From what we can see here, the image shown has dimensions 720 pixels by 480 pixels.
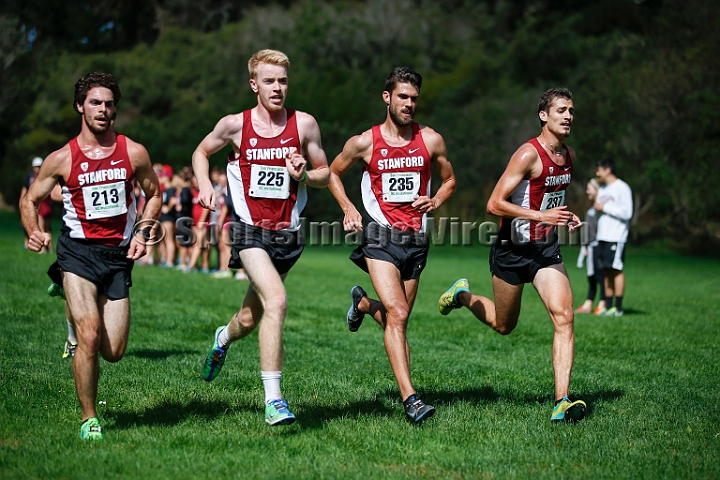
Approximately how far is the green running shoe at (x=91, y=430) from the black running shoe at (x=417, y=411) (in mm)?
2228

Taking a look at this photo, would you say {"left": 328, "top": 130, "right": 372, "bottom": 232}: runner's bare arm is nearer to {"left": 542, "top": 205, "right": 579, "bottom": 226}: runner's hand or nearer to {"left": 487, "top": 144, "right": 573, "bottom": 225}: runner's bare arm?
{"left": 487, "top": 144, "right": 573, "bottom": 225}: runner's bare arm

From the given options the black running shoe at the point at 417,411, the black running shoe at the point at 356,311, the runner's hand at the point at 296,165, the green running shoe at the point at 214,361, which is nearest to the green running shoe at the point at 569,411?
the black running shoe at the point at 417,411

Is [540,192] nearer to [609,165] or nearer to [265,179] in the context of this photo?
[265,179]

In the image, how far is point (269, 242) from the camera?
21.4ft

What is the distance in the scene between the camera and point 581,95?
3544 cm

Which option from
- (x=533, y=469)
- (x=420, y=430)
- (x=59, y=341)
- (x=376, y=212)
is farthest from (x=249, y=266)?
(x=59, y=341)

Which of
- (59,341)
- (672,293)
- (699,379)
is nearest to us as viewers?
(699,379)

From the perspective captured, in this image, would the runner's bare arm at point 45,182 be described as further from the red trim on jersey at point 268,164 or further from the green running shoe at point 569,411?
the green running shoe at point 569,411

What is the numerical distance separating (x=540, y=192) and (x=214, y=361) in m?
3.15

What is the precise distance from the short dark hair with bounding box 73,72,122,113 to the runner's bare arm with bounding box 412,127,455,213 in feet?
8.23

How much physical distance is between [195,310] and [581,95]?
2635 cm

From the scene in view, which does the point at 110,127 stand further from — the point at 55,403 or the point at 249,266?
the point at 55,403

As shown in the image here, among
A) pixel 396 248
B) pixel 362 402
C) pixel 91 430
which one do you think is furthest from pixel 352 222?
pixel 91 430

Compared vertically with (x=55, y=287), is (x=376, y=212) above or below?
above
